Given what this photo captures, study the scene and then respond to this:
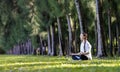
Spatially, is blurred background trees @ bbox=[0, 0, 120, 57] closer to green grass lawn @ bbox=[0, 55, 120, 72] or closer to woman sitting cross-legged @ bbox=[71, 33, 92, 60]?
woman sitting cross-legged @ bbox=[71, 33, 92, 60]

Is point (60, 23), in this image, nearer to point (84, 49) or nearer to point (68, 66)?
point (84, 49)

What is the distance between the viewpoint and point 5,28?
224 ft

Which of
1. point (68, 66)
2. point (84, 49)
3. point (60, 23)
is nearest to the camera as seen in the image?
point (68, 66)

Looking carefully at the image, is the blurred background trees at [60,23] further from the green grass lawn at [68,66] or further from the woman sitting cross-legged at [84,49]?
the green grass lawn at [68,66]

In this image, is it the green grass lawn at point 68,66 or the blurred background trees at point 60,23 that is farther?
the blurred background trees at point 60,23

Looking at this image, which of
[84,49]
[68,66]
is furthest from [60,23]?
[68,66]

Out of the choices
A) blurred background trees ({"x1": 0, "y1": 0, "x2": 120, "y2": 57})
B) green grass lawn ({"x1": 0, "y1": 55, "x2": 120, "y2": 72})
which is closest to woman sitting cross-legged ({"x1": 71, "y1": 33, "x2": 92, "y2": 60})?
green grass lawn ({"x1": 0, "y1": 55, "x2": 120, "y2": 72})

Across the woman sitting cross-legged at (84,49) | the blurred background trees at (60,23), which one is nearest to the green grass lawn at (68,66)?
the woman sitting cross-legged at (84,49)

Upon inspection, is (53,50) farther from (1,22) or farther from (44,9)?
(1,22)

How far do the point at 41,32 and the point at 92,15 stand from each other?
15.9 metres

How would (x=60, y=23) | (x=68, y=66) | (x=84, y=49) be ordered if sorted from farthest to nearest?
1. (x=60, y=23)
2. (x=84, y=49)
3. (x=68, y=66)

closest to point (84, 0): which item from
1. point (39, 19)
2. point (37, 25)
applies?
point (39, 19)

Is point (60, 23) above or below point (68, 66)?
above

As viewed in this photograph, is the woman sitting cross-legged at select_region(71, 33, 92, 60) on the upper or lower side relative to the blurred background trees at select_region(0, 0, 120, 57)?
lower
